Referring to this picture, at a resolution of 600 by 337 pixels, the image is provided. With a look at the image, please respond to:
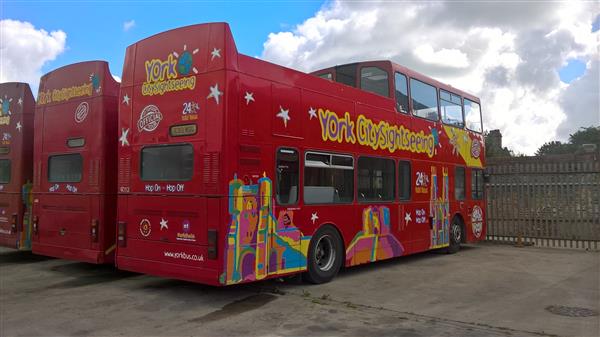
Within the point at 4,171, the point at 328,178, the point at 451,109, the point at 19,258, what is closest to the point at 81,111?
the point at 4,171

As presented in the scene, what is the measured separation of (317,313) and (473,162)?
348 inches

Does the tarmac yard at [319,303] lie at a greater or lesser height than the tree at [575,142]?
lesser

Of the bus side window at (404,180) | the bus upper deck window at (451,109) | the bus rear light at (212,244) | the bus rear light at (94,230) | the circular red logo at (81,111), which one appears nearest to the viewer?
the bus rear light at (212,244)

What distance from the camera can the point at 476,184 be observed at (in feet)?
45.1

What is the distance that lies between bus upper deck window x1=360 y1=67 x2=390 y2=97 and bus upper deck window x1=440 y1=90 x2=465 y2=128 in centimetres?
237

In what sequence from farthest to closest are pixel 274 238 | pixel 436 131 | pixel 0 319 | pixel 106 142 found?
1. pixel 436 131
2. pixel 106 142
3. pixel 274 238
4. pixel 0 319

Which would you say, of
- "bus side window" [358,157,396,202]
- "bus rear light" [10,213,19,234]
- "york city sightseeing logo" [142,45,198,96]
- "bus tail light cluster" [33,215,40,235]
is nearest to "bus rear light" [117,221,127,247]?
"york city sightseeing logo" [142,45,198,96]

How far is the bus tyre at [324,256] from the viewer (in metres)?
7.99

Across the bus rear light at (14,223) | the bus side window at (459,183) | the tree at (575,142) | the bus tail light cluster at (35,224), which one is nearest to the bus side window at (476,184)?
the bus side window at (459,183)

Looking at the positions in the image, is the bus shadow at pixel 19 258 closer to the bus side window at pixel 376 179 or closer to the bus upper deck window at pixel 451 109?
the bus side window at pixel 376 179

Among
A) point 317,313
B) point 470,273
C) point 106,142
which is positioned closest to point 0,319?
point 106,142

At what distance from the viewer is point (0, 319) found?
19.9 ft

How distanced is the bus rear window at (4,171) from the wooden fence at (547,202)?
1270cm

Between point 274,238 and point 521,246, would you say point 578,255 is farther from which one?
point 274,238
